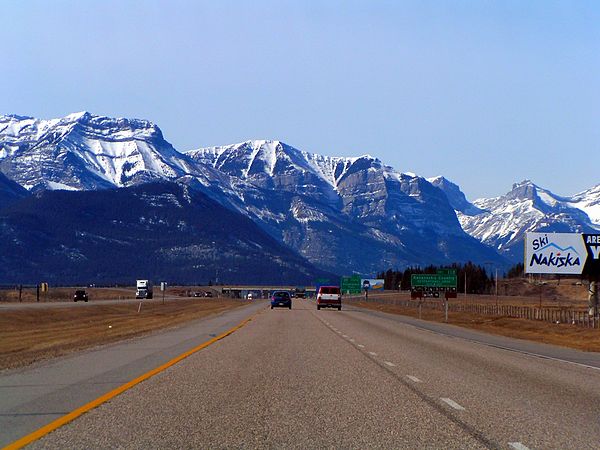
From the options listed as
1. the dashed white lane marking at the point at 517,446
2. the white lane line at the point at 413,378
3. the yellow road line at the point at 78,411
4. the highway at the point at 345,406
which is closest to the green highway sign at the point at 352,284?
the highway at the point at 345,406

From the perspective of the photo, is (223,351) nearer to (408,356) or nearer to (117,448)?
(408,356)

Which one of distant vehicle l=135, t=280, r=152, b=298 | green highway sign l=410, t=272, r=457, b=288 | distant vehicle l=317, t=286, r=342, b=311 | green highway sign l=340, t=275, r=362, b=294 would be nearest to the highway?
green highway sign l=410, t=272, r=457, b=288

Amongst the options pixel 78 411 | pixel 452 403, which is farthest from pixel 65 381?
pixel 452 403

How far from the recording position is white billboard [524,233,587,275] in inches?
3223

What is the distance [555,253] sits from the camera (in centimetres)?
8475

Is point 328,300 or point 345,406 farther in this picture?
point 328,300

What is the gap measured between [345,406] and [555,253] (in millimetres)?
73556

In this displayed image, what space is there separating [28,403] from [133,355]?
10563 mm

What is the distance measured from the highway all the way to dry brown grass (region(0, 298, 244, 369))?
712cm

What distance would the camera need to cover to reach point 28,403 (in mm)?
14945

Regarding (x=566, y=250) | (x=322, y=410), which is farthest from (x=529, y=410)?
(x=566, y=250)

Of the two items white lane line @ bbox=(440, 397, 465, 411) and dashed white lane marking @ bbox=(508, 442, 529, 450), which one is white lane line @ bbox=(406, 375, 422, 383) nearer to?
white lane line @ bbox=(440, 397, 465, 411)

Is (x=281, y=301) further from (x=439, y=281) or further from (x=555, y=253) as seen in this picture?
(x=555, y=253)

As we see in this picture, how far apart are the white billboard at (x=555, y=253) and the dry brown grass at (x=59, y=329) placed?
31412mm
